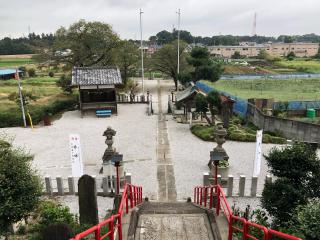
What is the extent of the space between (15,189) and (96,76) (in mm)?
20148

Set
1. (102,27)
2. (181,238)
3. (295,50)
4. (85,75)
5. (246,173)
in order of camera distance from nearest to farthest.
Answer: (181,238) → (246,173) → (85,75) → (102,27) → (295,50)

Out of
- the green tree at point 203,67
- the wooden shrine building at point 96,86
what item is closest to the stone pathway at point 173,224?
the wooden shrine building at point 96,86

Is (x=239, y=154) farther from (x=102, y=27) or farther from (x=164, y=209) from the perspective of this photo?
(x=102, y=27)

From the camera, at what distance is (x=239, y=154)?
16969 mm

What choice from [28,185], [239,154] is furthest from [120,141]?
[28,185]

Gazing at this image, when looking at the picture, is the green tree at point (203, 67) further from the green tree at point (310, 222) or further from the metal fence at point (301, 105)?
the green tree at point (310, 222)

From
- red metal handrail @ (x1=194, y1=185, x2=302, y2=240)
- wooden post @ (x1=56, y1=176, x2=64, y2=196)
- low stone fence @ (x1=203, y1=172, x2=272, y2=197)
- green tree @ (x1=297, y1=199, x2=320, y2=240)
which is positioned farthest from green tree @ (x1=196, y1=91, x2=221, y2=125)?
green tree @ (x1=297, y1=199, x2=320, y2=240)

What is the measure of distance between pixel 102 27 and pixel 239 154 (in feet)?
71.6

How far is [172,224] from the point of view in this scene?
25.1 feet

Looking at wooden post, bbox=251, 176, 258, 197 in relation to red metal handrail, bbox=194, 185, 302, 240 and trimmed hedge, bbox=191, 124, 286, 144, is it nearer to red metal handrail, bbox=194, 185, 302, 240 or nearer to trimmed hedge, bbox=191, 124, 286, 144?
red metal handrail, bbox=194, 185, 302, 240

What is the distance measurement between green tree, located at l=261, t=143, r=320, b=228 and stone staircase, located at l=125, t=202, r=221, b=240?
1846 millimetres

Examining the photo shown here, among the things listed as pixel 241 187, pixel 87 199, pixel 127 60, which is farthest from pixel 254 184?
pixel 127 60

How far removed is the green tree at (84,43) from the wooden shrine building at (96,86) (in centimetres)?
565

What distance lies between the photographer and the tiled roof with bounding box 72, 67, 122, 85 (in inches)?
1039
